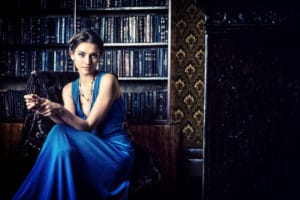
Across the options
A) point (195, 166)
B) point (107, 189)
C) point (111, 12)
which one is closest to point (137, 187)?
point (107, 189)

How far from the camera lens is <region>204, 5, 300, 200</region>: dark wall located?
0.60m

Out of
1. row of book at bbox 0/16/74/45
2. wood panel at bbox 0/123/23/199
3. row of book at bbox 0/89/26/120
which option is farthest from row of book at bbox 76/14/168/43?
wood panel at bbox 0/123/23/199

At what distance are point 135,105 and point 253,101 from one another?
282 cm

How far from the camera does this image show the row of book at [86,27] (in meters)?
3.41

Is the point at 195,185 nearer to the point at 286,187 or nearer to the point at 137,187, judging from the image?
the point at 137,187

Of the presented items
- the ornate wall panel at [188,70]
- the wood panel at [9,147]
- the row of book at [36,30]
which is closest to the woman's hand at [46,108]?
the wood panel at [9,147]

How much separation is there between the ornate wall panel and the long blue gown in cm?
157

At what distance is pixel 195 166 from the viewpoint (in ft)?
11.7

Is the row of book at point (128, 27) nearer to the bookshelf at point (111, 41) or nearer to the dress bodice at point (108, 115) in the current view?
the bookshelf at point (111, 41)

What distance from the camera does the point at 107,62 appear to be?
3.46m

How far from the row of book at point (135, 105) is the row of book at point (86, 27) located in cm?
43

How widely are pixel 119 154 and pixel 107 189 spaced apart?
0.69 feet

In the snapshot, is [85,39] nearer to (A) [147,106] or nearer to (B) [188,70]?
(A) [147,106]

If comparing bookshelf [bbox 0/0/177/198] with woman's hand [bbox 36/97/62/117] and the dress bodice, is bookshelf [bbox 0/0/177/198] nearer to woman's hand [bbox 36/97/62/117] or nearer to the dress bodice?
the dress bodice
